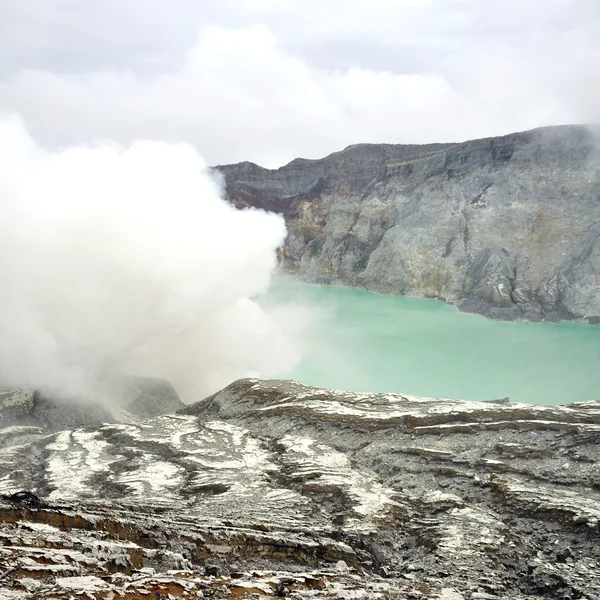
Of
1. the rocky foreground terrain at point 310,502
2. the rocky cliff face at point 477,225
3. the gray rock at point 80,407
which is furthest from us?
the rocky cliff face at point 477,225

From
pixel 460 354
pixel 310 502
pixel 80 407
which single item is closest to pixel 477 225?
pixel 460 354

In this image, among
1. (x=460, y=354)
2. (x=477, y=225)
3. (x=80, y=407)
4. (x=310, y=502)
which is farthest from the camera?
(x=477, y=225)

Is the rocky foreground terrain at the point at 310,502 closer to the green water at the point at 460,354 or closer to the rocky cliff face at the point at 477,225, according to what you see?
the green water at the point at 460,354

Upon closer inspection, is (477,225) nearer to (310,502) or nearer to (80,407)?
(80,407)

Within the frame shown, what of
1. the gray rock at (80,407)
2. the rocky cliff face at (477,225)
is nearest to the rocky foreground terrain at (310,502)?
the gray rock at (80,407)

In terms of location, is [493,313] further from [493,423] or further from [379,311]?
[493,423]

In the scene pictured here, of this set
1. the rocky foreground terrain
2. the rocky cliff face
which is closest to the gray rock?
the rocky foreground terrain
